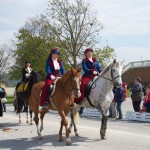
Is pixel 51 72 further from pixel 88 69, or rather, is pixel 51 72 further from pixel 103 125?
pixel 103 125

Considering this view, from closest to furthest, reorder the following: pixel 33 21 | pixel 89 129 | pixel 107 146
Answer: pixel 107 146
pixel 89 129
pixel 33 21

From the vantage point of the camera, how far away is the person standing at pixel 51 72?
36.3 ft

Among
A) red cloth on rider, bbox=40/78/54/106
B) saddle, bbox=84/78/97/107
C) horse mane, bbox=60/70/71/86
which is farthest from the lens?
saddle, bbox=84/78/97/107

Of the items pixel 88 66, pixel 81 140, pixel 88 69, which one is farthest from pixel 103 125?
pixel 88 66

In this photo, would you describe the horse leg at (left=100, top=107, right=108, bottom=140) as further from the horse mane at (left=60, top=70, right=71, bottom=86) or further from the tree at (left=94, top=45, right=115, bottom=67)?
the tree at (left=94, top=45, right=115, bottom=67)

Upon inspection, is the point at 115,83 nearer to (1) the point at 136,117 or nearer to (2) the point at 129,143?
(2) the point at 129,143

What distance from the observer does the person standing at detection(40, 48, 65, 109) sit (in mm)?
11055

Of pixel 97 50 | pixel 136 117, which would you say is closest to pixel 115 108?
pixel 136 117

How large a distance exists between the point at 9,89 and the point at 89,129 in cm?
7007

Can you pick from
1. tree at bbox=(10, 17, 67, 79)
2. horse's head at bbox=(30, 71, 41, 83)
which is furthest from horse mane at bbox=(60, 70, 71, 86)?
tree at bbox=(10, 17, 67, 79)

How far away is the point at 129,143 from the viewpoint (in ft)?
34.3

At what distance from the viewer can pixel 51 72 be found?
11.3 m

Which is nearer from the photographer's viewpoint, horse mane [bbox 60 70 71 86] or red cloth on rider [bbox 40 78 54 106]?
horse mane [bbox 60 70 71 86]

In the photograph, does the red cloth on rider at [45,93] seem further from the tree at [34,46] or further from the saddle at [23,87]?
the tree at [34,46]
